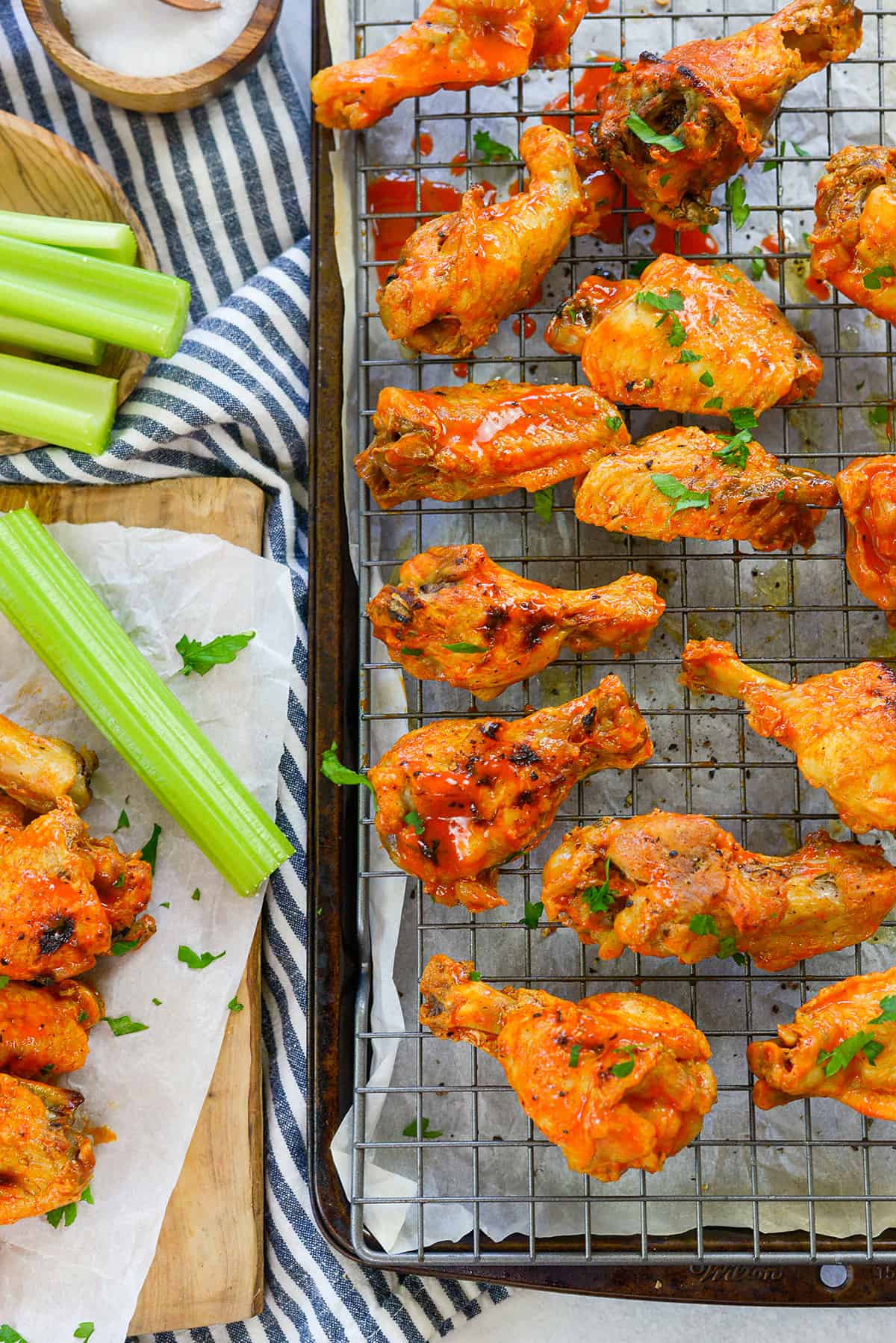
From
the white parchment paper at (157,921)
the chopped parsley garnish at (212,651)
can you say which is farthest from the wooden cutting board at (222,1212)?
the chopped parsley garnish at (212,651)

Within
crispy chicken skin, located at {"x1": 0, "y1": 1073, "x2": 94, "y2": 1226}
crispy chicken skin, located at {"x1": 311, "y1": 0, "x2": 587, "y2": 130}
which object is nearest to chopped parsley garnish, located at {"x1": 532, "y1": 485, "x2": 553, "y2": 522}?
crispy chicken skin, located at {"x1": 311, "y1": 0, "x2": 587, "y2": 130}

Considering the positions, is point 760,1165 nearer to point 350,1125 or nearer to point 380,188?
point 350,1125

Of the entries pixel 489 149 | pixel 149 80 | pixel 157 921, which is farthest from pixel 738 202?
pixel 157 921

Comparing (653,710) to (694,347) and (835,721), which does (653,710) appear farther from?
(694,347)

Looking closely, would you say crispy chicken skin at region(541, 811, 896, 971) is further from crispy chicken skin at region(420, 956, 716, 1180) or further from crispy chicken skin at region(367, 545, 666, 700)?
crispy chicken skin at region(367, 545, 666, 700)

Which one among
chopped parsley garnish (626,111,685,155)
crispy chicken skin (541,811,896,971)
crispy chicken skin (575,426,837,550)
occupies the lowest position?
crispy chicken skin (541,811,896,971)
